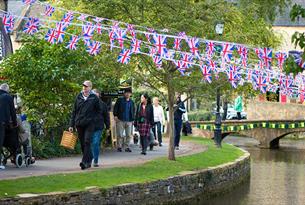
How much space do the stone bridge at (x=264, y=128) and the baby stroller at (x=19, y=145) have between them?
852 inches

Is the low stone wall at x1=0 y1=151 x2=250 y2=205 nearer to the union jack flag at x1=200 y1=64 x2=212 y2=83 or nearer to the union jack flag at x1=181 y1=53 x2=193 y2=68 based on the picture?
the union jack flag at x1=200 y1=64 x2=212 y2=83

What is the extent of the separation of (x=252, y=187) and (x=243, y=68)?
3102 millimetres

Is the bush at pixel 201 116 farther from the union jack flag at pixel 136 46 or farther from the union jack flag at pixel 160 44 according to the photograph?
the union jack flag at pixel 160 44

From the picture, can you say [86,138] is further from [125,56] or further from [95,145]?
[125,56]

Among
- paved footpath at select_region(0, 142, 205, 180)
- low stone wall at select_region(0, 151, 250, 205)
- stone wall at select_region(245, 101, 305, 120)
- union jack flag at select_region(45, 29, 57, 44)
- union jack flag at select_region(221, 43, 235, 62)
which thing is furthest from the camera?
stone wall at select_region(245, 101, 305, 120)

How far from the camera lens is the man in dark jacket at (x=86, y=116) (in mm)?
15016

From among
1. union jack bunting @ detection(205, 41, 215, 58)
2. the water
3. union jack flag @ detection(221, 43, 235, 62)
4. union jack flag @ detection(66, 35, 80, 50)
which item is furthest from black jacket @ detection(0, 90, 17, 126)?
union jack flag @ detection(221, 43, 235, 62)

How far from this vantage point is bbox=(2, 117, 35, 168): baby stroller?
595 inches

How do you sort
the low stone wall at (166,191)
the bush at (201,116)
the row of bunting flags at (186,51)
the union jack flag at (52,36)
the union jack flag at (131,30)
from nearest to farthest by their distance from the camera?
1. the low stone wall at (166,191)
2. the row of bunting flags at (186,51)
3. the union jack flag at (131,30)
4. the union jack flag at (52,36)
5. the bush at (201,116)

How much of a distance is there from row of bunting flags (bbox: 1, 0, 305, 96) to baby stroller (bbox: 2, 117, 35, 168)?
8.93 ft

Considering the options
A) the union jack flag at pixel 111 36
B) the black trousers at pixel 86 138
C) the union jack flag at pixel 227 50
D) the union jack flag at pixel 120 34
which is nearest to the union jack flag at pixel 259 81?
the union jack flag at pixel 227 50

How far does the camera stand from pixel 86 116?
15000 mm

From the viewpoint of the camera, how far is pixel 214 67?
1641 centimetres

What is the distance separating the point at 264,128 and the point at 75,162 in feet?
67.8
